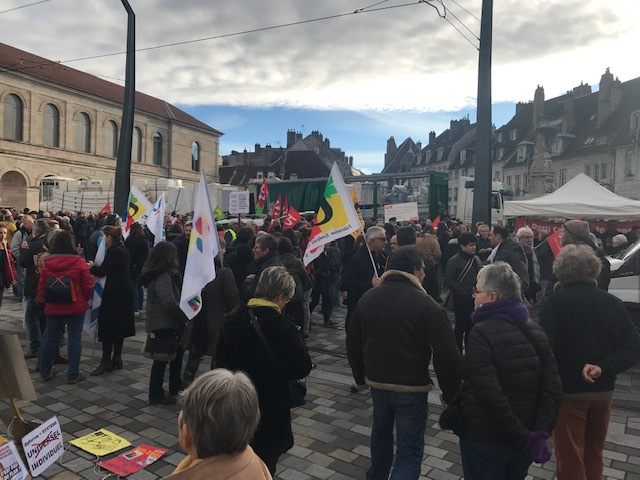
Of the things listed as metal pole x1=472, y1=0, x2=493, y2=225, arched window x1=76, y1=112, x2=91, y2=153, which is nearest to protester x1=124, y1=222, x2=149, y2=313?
metal pole x1=472, y1=0, x2=493, y2=225

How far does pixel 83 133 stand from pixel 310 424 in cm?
4509

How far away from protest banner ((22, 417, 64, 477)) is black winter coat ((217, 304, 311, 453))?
104 cm

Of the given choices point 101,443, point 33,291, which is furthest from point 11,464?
point 33,291

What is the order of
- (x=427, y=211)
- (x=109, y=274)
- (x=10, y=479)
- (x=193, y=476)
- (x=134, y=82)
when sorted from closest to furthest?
(x=193, y=476)
(x=10, y=479)
(x=109, y=274)
(x=134, y=82)
(x=427, y=211)

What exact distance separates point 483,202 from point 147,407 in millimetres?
8059

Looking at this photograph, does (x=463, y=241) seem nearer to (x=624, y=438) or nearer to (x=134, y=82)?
(x=624, y=438)

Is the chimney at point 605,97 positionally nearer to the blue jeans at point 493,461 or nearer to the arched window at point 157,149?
the arched window at point 157,149

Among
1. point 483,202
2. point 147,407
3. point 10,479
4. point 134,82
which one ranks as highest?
point 134,82

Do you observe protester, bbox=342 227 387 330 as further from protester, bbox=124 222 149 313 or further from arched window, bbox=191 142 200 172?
arched window, bbox=191 142 200 172

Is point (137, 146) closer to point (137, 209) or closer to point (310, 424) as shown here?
A: point (137, 209)

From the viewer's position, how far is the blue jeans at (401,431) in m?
3.24

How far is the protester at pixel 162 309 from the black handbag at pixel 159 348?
1.4 inches

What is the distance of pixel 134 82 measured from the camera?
12.7 meters

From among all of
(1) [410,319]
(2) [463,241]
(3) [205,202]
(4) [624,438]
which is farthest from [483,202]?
(1) [410,319]
